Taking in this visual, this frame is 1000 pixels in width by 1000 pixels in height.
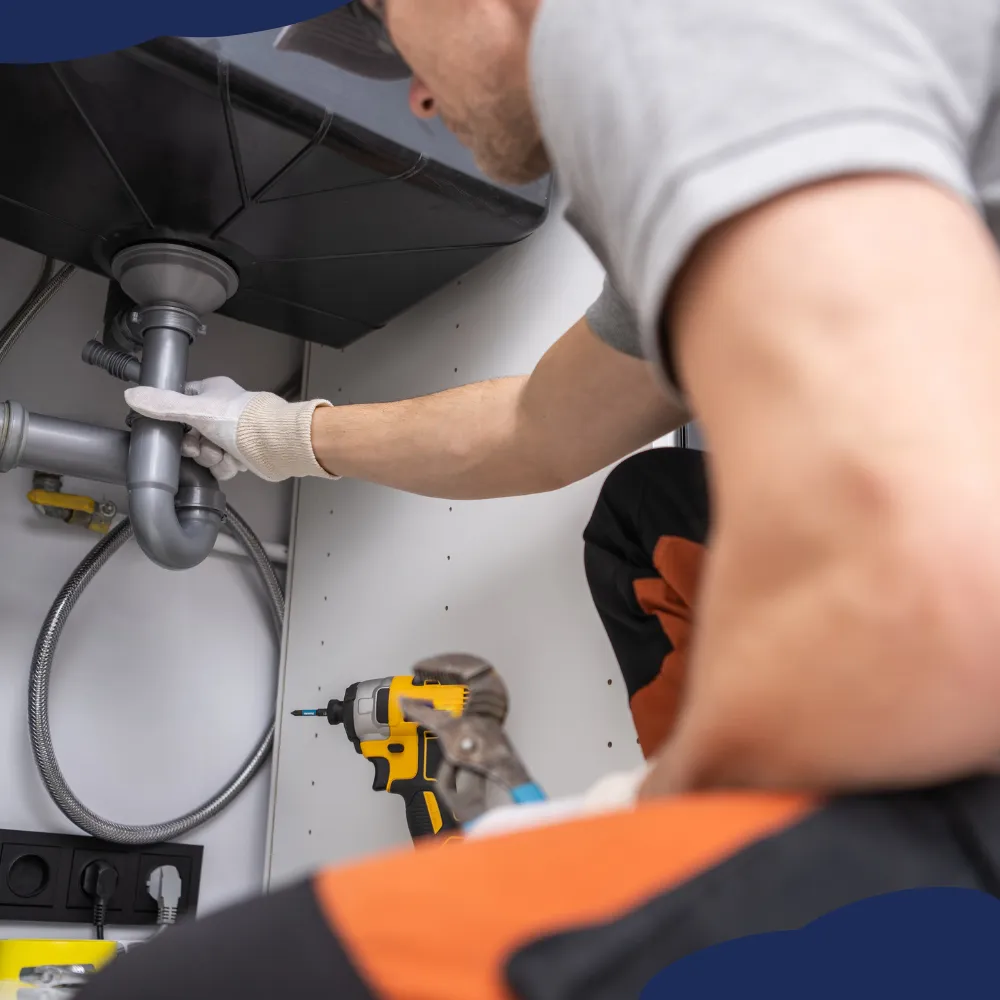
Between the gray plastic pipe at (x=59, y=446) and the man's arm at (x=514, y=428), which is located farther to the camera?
the gray plastic pipe at (x=59, y=446)

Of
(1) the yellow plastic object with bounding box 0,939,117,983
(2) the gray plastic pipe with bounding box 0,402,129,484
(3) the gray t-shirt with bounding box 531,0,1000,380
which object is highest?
(2) the gray plastic pipe with bounding box 0,402,129,484

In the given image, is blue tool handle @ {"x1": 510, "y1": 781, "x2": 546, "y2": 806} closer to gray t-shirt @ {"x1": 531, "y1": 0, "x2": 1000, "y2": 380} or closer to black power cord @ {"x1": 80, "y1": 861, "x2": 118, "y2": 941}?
gray t-shirt @ {"x1": 531, "y1": 0, "x2": 1000, "y2": 380}

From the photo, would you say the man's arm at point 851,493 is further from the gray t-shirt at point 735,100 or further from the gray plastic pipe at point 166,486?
the gray plastic pipe at point 166,486

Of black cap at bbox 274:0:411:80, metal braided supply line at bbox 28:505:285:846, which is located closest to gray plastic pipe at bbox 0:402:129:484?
metal braided supply line at bbox 28:505:285:846

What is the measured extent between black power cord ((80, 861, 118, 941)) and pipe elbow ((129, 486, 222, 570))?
418mm

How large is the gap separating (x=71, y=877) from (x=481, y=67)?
3.75 feet

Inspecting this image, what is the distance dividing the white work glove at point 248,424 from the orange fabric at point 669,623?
1.41ft

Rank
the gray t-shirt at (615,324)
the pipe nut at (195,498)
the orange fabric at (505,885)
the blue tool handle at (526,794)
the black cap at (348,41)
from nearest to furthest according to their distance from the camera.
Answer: the orange fabric at (505,885) → the blue tool handle at (526,794) → the gray t-shirt at (615,324) → the black cap at (348,41) → the pipe nut at (195,498)

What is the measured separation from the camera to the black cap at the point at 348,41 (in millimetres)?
935

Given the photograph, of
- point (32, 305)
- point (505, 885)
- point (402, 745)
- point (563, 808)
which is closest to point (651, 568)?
point (402, 745)

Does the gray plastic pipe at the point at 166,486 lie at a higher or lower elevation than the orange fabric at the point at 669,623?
higher

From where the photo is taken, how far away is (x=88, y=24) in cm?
83

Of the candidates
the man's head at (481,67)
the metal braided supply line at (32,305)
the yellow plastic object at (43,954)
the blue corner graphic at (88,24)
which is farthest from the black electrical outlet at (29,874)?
the man's head at (481,67)

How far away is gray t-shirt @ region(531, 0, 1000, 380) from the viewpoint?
10.4 inches
